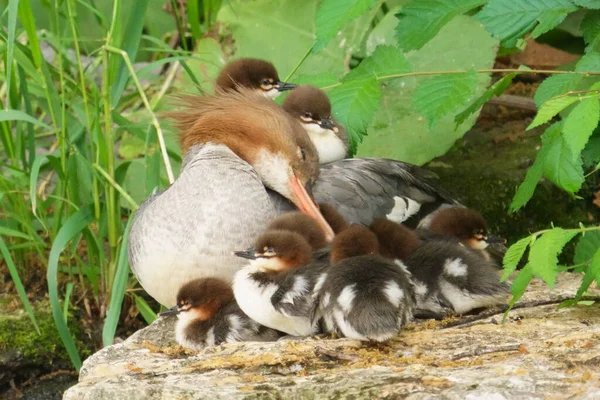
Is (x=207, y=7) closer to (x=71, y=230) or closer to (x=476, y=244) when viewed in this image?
(x=71, y=230)

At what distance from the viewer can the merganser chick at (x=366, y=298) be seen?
113 inches

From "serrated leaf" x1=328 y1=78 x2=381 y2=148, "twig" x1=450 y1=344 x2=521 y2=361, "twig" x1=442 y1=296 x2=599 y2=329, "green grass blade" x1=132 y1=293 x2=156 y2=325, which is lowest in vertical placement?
"green grass blade" x1=132 y1=293 x2=156 y2=325

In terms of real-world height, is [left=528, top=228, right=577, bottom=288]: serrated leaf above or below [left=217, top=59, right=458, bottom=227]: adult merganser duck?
above

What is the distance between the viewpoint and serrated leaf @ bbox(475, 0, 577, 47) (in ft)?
10.5

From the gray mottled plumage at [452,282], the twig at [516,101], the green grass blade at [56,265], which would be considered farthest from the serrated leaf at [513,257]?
the twig at [516,101]

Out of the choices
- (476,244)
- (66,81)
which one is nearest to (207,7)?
(66,81)

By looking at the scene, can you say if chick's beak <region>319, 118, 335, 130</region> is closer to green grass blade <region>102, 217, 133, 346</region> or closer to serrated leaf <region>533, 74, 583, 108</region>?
green grass blade <region>102, 217, 133, 346</region>

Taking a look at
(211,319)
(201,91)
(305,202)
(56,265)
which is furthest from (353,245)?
(201,91)

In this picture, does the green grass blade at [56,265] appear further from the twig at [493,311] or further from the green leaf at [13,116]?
the twig at [493,311]

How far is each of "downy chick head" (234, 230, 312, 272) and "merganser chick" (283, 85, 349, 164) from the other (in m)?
1.17

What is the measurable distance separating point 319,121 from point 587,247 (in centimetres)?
145

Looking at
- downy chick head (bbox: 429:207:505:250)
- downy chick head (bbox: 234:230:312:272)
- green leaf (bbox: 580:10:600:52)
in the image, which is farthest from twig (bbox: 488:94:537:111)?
downy chick head (bbox: 234:230:312:272)

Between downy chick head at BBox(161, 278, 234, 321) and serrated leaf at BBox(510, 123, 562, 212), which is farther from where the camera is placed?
downy chick head at BBox(161, 278, 234, 321)

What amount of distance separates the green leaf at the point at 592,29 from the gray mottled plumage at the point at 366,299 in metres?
1.03
